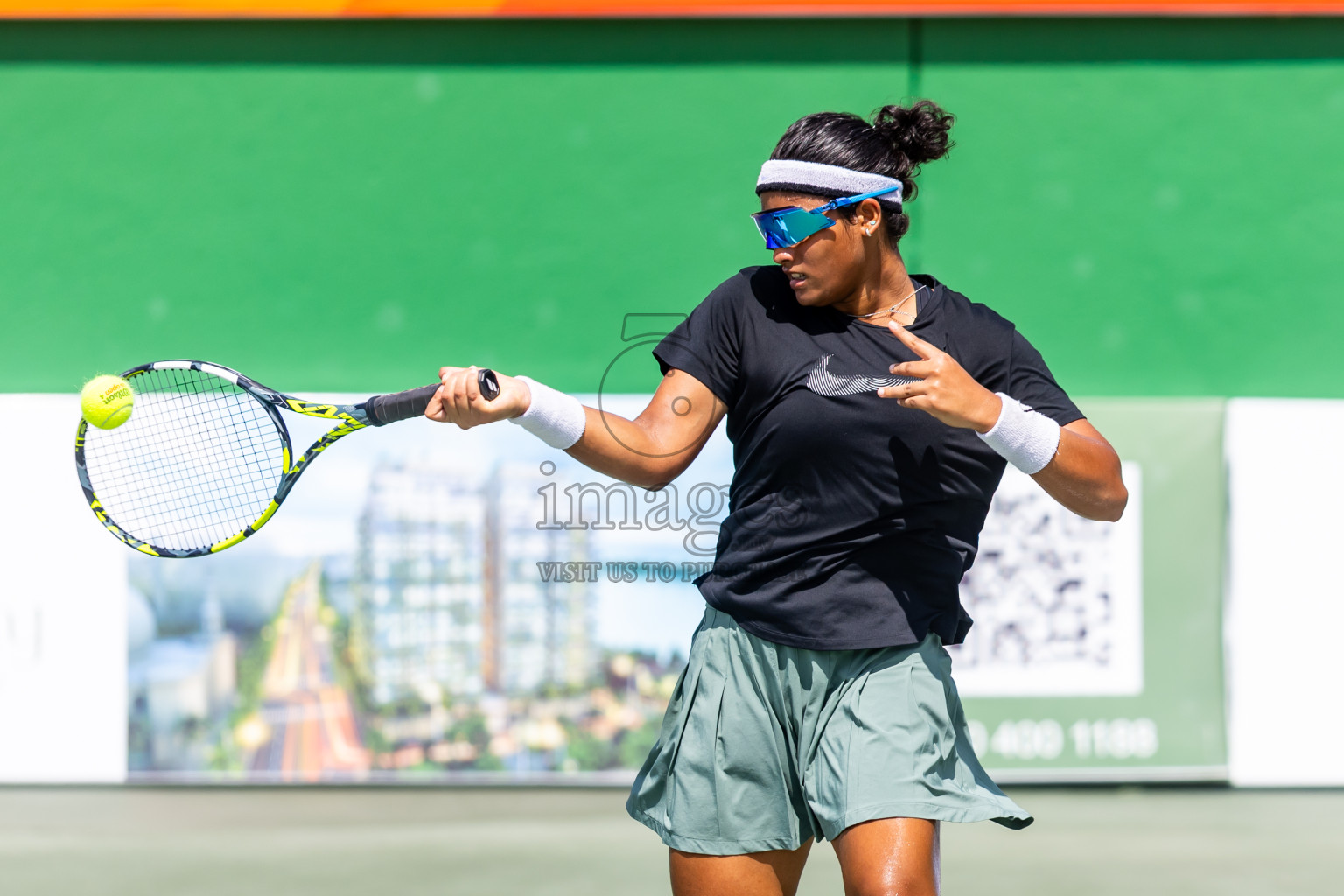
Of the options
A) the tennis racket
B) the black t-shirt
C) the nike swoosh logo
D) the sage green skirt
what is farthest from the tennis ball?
the nike swoosh logo

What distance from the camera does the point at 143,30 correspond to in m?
4.65

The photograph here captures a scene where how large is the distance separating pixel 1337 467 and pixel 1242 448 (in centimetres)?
32

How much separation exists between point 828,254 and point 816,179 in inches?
4.7

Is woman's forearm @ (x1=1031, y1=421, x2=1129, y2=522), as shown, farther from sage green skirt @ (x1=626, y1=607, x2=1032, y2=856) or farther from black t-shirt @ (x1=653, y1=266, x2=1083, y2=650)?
sage green skirt @ (x1=626, y1=607, x2=1032, y2=856)

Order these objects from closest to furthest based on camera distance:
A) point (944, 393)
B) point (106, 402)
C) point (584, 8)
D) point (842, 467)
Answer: point (944, 393), point (842, 467), point (106, 402), point (584, 8)

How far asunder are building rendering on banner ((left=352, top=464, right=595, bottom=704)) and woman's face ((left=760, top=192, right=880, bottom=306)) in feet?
8.15

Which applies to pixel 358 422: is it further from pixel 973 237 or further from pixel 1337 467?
pixel 1337 467

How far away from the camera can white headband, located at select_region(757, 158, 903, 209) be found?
1.98 metres

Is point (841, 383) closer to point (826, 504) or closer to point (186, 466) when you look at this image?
point (826, 504)

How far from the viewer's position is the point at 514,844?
3861 mm

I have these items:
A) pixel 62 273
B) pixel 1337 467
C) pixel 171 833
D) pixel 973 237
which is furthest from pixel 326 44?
pixel 1337 467

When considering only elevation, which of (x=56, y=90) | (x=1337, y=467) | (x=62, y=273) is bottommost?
(x=1337, y=467)

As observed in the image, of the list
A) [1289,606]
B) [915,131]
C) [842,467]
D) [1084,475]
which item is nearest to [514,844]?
[842,467]

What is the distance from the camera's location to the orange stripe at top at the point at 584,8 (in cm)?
458
